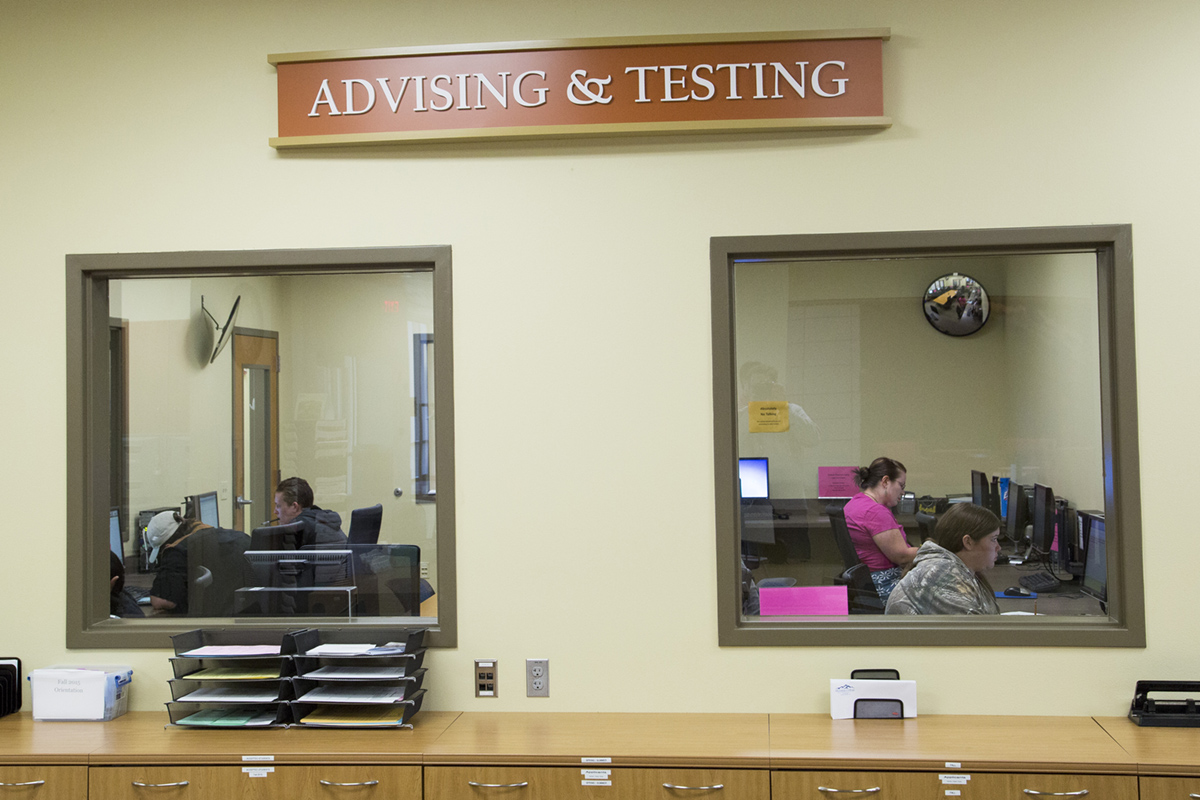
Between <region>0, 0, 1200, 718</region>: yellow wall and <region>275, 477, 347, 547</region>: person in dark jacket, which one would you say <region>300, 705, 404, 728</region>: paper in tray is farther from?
<region>275, 477, 347, 547</region>: person in dark jacket

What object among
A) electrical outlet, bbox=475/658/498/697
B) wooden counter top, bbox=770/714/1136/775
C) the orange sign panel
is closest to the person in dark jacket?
electrical outlet, bbox=475/658/498/697

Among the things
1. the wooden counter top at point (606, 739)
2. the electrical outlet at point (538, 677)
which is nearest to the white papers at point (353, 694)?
the wooden counter top at point (606, 739)

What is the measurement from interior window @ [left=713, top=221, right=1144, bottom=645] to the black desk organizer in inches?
6.3

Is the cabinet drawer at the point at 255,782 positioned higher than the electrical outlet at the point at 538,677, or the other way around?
the electrical outlet at the point at 538,677

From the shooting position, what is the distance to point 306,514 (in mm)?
3023

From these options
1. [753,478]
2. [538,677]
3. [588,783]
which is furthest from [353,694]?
[753,478]

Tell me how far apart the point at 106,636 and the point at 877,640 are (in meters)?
2.47

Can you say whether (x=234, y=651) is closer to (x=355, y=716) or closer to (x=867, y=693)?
(x=355, y=716)

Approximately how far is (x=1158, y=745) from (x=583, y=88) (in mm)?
2507

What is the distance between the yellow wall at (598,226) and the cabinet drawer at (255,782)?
40 centimetres

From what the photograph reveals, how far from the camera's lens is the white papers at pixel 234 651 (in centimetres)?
265

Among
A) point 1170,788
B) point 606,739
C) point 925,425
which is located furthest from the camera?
point 925,425

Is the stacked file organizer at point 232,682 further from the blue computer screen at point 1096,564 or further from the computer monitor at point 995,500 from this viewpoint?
the blue computer screen at point 1096,564

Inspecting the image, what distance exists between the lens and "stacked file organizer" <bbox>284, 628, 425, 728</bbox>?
260 centimetres
